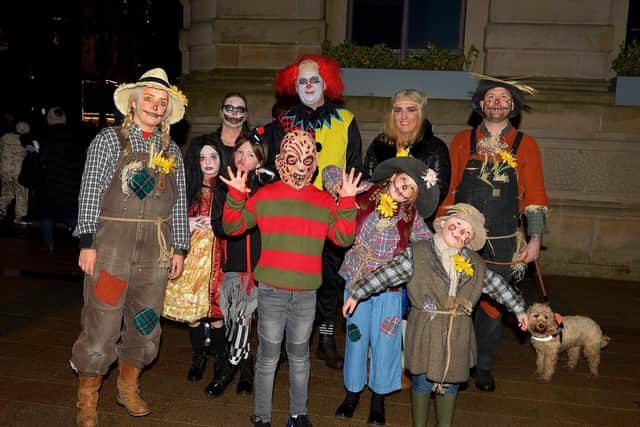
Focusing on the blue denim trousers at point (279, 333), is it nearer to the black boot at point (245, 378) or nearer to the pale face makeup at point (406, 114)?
the black boot at point (245, 378)

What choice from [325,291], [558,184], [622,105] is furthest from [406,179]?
[622,105]

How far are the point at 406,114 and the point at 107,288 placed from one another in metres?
2.40

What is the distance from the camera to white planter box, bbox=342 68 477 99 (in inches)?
326

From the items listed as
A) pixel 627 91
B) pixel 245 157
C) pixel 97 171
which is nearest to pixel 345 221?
pixel 245 157

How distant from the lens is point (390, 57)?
28.1ft

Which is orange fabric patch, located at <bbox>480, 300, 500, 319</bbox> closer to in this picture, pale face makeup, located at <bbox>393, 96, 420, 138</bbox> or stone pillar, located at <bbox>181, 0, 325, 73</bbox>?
pale face makeup, located at <bbox>393, 96, 420, 138</bbox>

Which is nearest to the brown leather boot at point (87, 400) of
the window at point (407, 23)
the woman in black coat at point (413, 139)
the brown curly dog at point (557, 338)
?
the woman in black coat at point (413, 139)

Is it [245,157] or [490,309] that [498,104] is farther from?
[245,157]

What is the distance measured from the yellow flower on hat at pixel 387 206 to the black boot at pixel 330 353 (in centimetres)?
176

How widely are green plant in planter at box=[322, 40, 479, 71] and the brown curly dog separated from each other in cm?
490

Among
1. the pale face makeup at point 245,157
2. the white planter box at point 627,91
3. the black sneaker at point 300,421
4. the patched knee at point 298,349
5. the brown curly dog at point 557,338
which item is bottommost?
the black sneaker at point 300,421

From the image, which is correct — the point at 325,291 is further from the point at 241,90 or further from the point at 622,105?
the point at 622,105

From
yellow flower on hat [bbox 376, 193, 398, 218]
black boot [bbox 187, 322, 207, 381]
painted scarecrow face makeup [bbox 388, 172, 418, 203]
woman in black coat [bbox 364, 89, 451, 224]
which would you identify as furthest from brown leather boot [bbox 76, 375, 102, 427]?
woman in black coat [bbox 364, 89, 451, 224]

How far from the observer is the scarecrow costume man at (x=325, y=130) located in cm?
450
